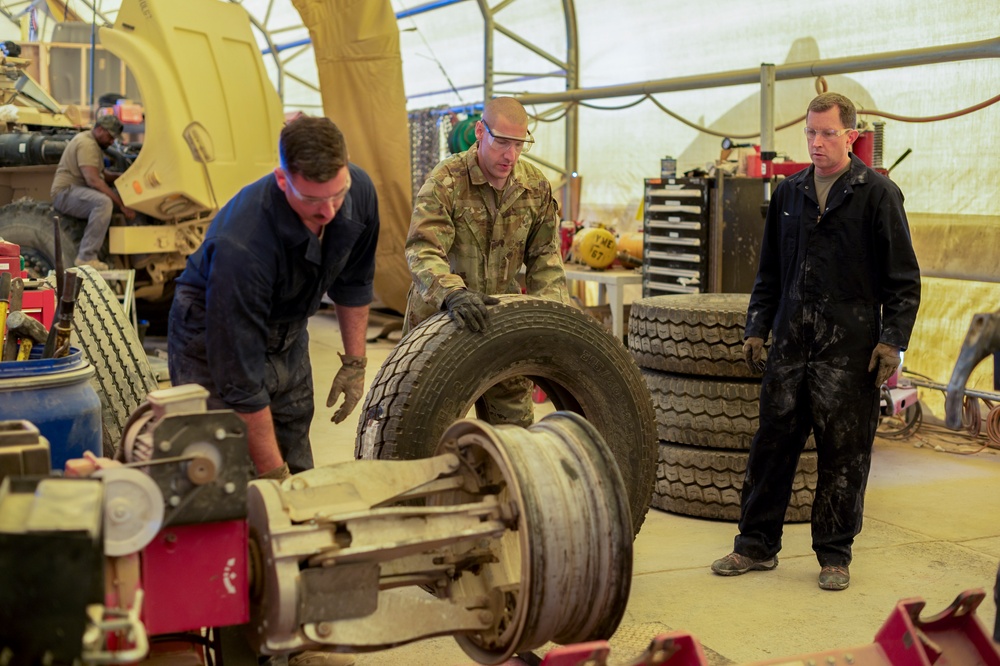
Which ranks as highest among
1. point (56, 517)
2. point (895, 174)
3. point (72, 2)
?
point (72, 2)

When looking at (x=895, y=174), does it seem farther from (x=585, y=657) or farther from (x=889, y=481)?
(x=585, y=657)

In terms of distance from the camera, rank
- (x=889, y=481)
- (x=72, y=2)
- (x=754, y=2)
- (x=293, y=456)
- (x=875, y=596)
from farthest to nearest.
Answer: (x=72, y=2) → (x=754, y=2) → (x=889, y=481) → (x=875, y=596) → (x=293, y=456)

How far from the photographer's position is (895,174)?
23.7ft

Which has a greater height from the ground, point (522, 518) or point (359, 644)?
point (522, 518)

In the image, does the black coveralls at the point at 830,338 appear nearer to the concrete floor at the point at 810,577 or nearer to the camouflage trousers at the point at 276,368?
the concrete floor at the point at 810,577

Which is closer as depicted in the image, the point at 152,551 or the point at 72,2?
the point at 152,551

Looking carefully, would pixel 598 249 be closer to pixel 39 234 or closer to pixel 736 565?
pixel 39 234

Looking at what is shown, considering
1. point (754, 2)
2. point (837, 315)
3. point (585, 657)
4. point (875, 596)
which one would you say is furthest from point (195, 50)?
point (585, 657)

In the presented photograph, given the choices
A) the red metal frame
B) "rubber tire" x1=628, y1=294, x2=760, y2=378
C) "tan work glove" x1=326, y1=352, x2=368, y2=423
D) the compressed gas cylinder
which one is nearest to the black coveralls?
"rubber tire" x1=628, y1=294, x2=760, y2=378

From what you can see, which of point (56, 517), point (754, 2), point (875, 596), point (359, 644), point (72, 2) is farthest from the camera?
point (72, 2)

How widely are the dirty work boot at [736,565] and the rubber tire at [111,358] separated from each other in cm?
222

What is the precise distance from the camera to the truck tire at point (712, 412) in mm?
4676

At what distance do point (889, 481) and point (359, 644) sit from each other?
12.6 ft

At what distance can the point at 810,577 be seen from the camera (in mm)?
4027
